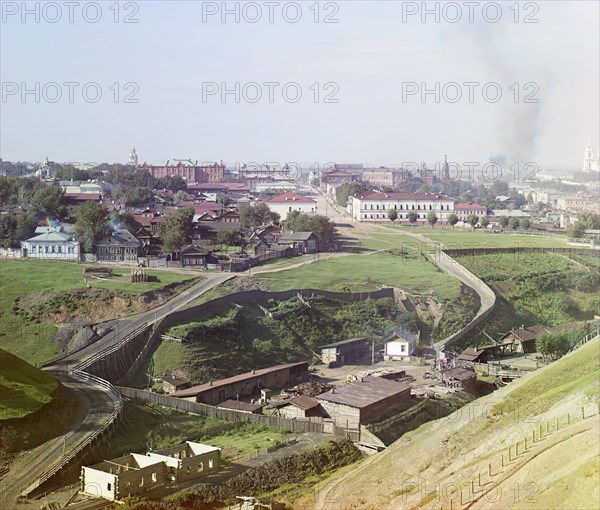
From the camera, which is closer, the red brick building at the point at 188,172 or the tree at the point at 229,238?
the tree at the point at 229,238

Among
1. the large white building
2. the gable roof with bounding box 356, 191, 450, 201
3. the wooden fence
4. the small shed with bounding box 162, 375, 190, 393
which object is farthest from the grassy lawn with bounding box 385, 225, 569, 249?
the wooden fence

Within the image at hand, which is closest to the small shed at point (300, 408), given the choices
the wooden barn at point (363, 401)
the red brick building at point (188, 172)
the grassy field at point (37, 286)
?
the wooden barn at point (363, 401)

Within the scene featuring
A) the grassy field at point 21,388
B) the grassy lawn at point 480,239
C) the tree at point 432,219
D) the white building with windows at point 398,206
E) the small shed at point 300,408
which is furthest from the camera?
the white building with windows at point 398,206

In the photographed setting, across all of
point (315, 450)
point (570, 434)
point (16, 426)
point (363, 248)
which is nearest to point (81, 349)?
point (16, 426)

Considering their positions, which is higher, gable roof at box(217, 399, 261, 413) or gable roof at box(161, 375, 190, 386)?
gable roof at box(161, 375, 190, 386)

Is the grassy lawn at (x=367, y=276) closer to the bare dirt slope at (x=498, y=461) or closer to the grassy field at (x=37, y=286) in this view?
the grassy field at (x=37, y=286)

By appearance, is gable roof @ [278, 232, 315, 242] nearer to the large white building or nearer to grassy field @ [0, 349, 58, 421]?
the large white building
